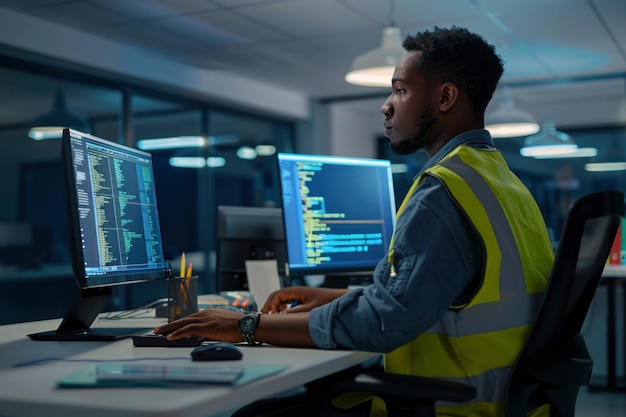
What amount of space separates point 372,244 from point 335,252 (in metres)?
0.18

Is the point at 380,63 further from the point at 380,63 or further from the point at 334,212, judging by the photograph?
the point at 334,212

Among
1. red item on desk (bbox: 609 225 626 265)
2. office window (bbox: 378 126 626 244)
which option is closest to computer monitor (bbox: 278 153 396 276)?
red item on desk (bbox: 609 225 626 265)

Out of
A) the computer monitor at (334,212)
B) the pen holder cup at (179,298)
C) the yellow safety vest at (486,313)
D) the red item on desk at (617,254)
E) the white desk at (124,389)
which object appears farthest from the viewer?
the red item on desk at (617,254)

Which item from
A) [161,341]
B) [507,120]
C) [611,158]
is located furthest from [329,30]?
[161,341]

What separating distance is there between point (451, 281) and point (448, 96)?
440 mm

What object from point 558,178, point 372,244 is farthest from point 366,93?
point 372,244

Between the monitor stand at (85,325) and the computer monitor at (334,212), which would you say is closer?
the monitor stand at (85,325)

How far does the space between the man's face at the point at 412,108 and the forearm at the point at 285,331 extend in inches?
17.6

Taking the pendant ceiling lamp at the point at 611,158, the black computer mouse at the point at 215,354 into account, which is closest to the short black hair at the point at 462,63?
the black computer mouse at the point at 215,354

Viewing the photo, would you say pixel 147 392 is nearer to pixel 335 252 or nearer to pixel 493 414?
pixel 493 414

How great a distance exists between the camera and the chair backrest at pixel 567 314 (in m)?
1.34

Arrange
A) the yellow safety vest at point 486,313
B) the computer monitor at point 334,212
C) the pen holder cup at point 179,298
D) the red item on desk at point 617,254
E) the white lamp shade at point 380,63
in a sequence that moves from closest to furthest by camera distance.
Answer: the yellow safety vest at point 486,313
the pen holder cup at point 179,298
the computer monitor at point 334,212
the white lamp shade at point 380,63
the red item on desk at point 617,254

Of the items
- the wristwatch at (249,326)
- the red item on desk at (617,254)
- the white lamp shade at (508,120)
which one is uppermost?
the white lamp shade at (508,120)

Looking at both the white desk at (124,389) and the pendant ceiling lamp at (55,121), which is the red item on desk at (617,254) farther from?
the pendant ceiling lamp at (55,121)
